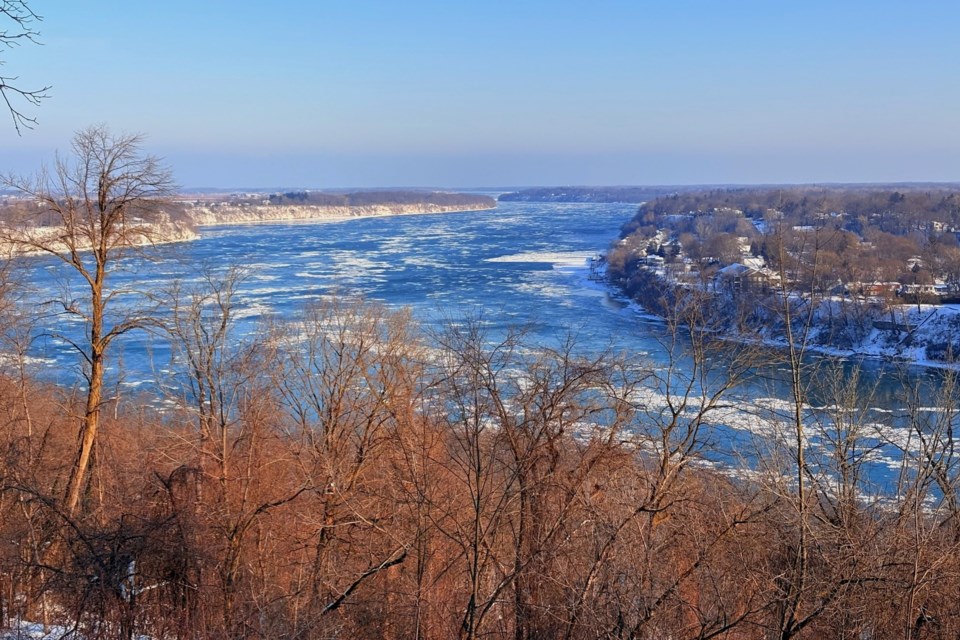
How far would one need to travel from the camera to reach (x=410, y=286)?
32.8 metres

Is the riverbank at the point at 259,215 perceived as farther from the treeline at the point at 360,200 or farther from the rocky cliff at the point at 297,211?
the treeline at the point at 360,200

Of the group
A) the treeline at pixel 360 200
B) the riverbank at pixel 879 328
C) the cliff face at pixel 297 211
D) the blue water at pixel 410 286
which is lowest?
the riverbank at pixel 879 328

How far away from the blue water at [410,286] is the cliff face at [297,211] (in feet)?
63.0

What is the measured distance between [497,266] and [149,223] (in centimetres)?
3451

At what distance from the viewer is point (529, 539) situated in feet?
22.4

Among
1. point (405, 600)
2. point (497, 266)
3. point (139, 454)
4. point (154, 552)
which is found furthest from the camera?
point (497, 266)

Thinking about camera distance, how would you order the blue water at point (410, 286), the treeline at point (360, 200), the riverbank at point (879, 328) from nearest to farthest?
the blue water at point (410, 286) → the riverbank at point (879, 328) → the treeline at point (360, 200)

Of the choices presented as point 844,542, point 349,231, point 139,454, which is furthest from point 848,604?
point 349,231

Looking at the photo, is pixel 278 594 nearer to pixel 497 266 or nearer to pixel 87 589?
pixel 87 589

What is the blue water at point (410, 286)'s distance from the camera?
1667cm

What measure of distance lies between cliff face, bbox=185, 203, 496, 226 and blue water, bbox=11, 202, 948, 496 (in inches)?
756

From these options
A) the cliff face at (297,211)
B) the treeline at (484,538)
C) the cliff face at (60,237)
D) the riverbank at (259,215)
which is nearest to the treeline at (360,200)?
the riverbank at (259,215)

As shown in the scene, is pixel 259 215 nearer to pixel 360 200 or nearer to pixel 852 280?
pixel 360 200

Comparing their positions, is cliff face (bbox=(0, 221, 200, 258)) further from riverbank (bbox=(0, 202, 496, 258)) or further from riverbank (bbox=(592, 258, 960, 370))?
riverbank (bbox=(592, 258, 960, 370))
